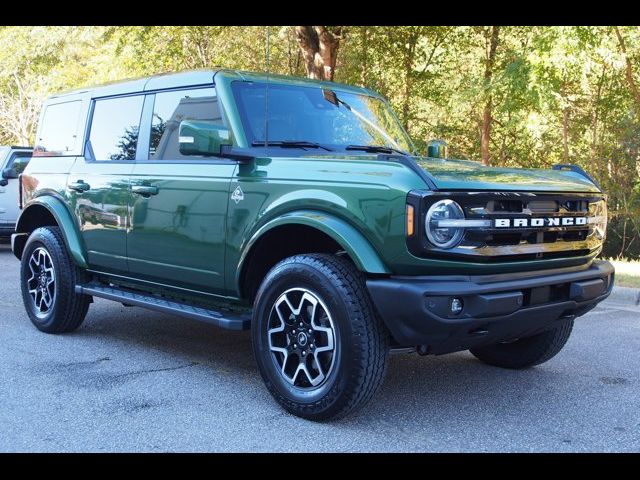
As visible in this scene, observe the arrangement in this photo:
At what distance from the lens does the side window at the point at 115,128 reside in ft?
18.2

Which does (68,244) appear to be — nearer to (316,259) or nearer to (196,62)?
(316,259)

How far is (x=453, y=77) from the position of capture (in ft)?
54.6

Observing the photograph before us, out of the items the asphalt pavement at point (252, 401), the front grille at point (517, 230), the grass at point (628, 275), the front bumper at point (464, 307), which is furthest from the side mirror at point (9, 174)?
the front grille at point (517, 230)

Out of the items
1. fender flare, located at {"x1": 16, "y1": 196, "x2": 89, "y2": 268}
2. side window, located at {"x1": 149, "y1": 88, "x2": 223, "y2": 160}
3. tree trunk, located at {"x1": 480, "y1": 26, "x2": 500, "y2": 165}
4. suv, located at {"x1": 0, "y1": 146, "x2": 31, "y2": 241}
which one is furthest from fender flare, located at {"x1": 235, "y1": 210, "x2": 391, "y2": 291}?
tree trunk, located at {"x1": 480, "y1": 26, "x2": 500, "y2": 165}

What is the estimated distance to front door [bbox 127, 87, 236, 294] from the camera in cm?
467

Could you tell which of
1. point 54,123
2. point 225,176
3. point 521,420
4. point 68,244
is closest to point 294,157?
point 225,176

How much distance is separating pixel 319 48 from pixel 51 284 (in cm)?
970

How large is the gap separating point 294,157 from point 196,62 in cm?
1551

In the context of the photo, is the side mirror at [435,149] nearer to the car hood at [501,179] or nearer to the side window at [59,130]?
the car hood at [501,179]

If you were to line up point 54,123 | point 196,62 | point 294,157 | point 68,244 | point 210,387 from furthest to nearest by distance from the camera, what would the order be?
point 196,62, point 54,123, point 68,244, point 210,387, point 294,157

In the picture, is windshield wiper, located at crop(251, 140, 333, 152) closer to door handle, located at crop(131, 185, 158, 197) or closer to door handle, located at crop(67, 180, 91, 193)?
door handle, located at crop(131, 185, 158, 197)

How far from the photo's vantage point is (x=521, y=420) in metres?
4.14

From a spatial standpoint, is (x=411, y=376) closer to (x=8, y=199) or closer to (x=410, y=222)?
(x=410, y=222)
